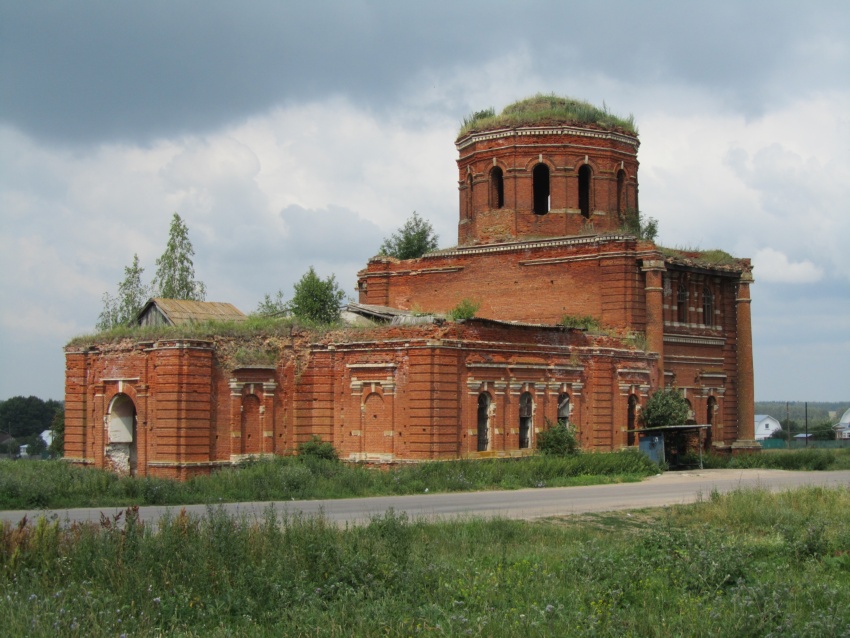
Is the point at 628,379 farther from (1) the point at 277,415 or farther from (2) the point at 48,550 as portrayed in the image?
(2) the point at 48,550

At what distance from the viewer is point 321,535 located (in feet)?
44.2

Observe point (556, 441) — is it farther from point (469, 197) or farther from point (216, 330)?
point (469, 197)

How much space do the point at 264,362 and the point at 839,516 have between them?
18.9 m

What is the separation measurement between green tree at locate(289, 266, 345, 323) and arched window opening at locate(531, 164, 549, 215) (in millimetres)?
9577

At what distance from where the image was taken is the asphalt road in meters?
19.9

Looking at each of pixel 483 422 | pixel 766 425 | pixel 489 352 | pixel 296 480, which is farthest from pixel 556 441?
pixel 766 425

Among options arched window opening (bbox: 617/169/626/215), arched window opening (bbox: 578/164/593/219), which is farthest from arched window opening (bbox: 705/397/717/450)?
arched window opening (bbox: 578/164/593/219)

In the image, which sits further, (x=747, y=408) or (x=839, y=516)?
(x=747, y=408)

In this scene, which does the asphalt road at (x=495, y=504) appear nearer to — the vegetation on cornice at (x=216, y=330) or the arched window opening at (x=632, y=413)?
the arched window opening at (x=632, y=413)

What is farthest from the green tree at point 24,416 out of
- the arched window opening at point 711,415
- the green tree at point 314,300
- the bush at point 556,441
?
the bush at point 556,441

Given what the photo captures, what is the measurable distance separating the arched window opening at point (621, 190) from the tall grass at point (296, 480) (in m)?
13.2

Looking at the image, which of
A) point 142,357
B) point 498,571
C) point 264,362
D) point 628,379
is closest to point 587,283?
point 628,379

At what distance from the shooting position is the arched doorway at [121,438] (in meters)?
32.5

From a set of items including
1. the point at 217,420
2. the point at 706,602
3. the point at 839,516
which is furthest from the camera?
the point at 217,420
